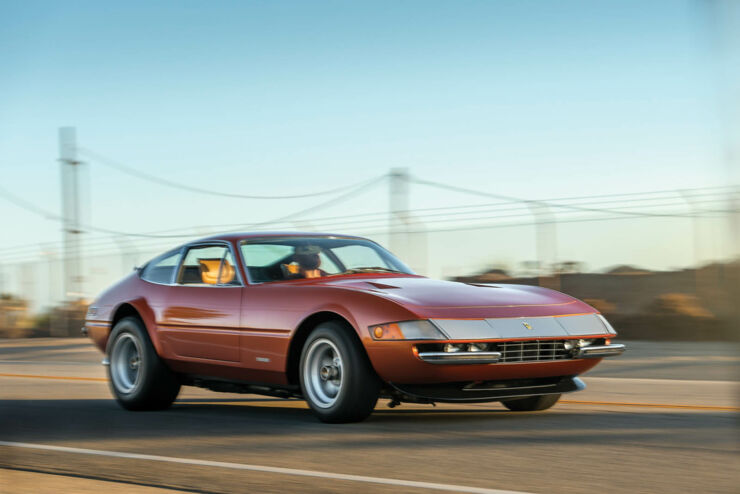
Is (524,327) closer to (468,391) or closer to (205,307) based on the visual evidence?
(468,391)

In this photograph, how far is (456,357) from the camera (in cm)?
643

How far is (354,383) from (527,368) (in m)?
1.15

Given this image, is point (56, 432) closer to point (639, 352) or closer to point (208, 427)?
point (208, 427)

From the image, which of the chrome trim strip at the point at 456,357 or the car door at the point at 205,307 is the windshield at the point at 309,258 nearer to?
the car door at the point at 205,307

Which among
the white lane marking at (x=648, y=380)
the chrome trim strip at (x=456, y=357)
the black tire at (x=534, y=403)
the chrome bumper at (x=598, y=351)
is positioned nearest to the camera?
the chrome trim strip at (x=456, y=357)

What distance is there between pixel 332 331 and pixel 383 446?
44.8 inches

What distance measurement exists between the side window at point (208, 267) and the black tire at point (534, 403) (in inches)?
92.6

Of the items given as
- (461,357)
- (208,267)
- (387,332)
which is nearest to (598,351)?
(461,357)

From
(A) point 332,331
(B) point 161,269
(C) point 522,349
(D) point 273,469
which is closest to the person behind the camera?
(D) point 273,469

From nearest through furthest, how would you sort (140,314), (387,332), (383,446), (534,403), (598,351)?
1. (383,446)
2. (387,332)
3. (598,351)
4. (534,403)
5. (140,314)

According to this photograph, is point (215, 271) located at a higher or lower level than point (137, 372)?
higher

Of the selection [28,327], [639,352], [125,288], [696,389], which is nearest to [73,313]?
[28,327]

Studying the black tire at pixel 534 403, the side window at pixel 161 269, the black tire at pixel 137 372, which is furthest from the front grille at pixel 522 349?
the side window at pixel 161 269

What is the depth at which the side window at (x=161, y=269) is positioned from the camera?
8680 millimetres
